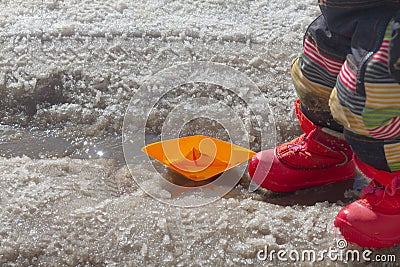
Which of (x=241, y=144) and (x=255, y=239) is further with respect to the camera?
(x=241, y=144)

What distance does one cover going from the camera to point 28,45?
6.19 ft

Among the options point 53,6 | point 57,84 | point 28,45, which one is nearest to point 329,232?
point 57,84

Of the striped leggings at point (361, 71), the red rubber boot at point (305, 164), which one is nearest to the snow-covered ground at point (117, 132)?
the red rubber boot at point (305, 164)

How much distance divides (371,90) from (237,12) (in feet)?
3.64

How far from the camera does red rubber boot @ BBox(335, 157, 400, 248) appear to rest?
1201mm

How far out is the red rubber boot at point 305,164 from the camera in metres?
1.40

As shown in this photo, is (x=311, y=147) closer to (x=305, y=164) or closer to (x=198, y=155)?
(x=305, y=164)

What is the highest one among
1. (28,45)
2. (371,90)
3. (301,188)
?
(371,90)

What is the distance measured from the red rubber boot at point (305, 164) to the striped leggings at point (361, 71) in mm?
183

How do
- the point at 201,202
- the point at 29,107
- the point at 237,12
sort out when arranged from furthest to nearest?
the point at 237,12
the point at 29,107
the point at 201,202

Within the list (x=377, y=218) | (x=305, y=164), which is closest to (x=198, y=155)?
(x=305, y=164)

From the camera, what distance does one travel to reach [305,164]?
1.42 meters

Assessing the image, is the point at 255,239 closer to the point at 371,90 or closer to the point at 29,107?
the point at 371,90

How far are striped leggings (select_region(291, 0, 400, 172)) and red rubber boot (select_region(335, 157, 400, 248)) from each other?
63mm
